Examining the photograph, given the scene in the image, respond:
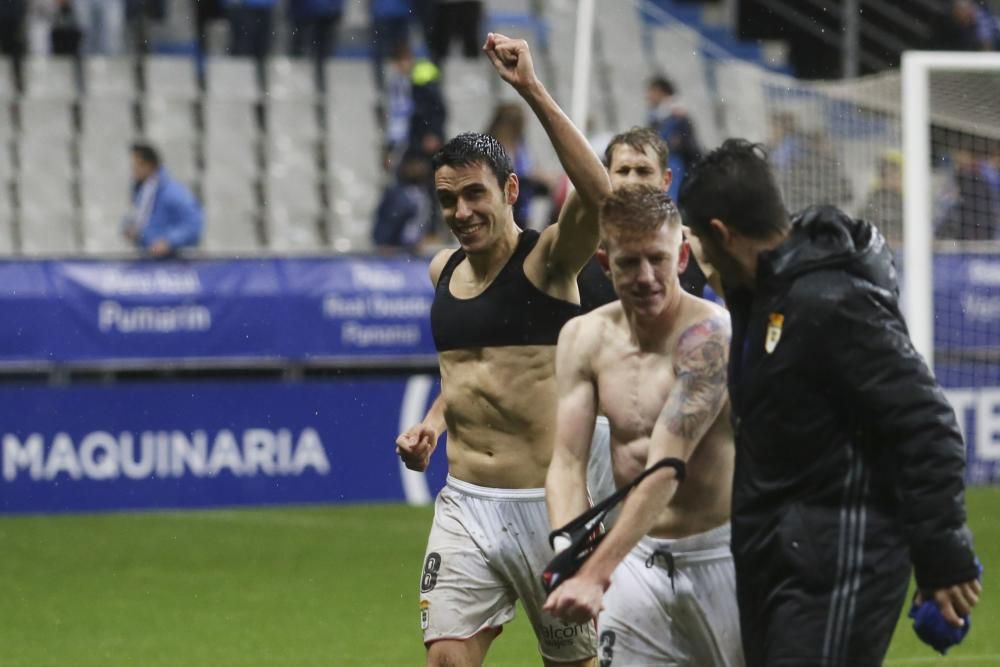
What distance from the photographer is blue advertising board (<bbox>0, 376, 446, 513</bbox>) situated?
14.9 metres

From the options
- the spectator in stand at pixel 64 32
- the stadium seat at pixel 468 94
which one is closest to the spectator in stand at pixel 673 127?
the stadium seat at pixel 468 94

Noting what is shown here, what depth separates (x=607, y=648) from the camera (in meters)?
5.53

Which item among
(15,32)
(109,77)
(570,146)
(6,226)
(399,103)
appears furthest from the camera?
(109,77)

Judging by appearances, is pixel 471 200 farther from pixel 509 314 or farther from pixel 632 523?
pixel 632 523

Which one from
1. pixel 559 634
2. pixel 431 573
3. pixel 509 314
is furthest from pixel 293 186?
pixel 559 634

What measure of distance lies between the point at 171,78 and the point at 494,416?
47.4ft

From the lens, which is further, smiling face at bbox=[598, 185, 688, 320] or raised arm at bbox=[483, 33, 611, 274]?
raised arm at bbox=[483, 33, 611, 274]

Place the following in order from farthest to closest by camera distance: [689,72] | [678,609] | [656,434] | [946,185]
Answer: [689,72], [946,185], [678,609], [656,434]

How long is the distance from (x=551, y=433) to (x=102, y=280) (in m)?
9.09

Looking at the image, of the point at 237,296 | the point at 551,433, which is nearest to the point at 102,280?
the point at 237,296

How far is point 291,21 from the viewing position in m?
20.9

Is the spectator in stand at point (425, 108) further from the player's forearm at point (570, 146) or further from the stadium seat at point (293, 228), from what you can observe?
the player's forearm at point (570, 146)

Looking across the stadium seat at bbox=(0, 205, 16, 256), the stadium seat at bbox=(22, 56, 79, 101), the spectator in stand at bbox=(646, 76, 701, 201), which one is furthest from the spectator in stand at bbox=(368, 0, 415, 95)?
the stadium seat at bbox=(0, 205, 16, 256)

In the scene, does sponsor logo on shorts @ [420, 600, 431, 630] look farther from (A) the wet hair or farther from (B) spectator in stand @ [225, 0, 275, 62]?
(B) spectator in stand @ [225, 0, 275, 62]
